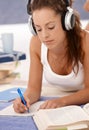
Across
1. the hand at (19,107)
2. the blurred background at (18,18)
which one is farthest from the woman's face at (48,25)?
the blurred background at (18,18)

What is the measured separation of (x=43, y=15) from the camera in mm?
1144

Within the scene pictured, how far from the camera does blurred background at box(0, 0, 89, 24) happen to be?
9.81 feet

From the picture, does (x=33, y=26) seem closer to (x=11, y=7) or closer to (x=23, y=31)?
(x=11, y=7)

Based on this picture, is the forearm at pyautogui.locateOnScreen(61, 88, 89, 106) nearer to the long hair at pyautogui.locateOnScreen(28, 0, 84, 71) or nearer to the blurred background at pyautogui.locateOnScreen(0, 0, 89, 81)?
the long hair at pyautogui.locateOnScreen(28, 0, 84, 71)

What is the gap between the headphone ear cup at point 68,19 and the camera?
1.13 metres

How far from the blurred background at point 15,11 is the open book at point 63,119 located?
6.75 feet

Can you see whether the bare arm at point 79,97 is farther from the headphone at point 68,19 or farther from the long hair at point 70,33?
the headphone at point 68,19

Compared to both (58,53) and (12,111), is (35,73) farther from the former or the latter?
(12,111)

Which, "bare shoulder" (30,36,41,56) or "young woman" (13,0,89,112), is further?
"bare shoulder" (30,36,41,56)

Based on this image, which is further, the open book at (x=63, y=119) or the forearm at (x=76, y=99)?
the forearm at (x=76, y=99)

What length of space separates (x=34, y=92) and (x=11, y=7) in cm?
191

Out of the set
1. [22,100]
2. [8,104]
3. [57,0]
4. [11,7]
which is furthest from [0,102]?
[11,7]

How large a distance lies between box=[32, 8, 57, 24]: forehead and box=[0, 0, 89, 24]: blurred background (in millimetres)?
1797

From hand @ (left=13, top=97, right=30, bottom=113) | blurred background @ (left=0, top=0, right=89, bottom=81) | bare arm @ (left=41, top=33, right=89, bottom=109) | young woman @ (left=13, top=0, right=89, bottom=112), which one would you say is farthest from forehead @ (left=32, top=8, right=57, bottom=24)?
blurred background @ (left=0, top=0, right=89, bottom=81)
